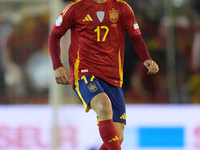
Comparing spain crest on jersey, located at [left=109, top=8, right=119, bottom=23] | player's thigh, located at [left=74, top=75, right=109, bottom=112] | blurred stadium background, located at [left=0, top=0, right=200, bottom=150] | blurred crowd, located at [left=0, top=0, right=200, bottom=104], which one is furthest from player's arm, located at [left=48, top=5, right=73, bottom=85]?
blurred stadium background, located at [left=0, top=0, right=200, bottom=150]

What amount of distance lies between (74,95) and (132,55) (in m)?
1.46

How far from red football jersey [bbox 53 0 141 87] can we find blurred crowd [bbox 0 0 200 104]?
58 cm

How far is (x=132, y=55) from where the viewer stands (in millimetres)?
3721

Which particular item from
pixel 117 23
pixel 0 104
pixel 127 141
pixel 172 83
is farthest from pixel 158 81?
pixel 0 104

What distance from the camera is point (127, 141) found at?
4.82m

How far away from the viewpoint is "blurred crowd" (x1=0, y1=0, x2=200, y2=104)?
415cm

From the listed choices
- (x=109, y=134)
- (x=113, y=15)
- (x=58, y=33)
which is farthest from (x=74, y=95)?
(x=109, y=134)

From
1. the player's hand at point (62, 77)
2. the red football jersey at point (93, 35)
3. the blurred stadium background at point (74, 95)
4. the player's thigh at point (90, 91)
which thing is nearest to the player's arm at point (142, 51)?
the red football jersey at point (93, 35)

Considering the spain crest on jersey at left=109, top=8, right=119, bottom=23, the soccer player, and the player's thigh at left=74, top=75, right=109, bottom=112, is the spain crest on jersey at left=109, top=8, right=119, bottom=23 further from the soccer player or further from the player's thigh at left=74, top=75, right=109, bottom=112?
the player's thigh at left=74, top=75, right=109, bottom=112

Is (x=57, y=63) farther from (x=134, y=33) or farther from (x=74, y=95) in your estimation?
(x=74, y=95)

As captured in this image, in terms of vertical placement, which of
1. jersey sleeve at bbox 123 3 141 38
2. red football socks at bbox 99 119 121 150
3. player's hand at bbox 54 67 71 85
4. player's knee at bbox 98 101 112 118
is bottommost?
red football socks at bbox 99 119 121 150

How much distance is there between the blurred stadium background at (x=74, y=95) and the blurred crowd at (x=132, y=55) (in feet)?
0.04

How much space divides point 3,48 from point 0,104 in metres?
0.80

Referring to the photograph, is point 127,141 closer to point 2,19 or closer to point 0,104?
point 0,104
